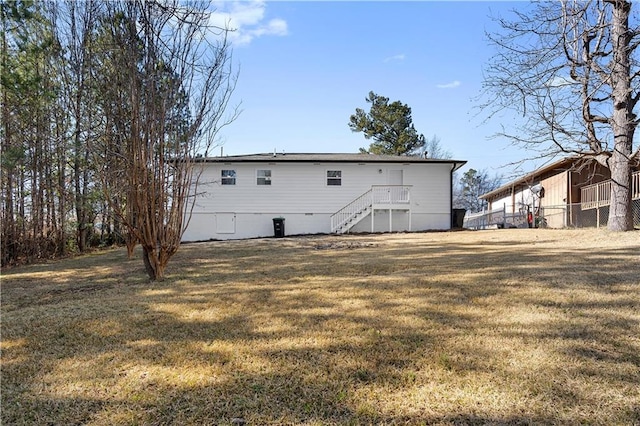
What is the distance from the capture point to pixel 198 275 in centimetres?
662

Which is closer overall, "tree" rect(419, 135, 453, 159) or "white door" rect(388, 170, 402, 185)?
"white door" rect(388, 170, 402, 185)

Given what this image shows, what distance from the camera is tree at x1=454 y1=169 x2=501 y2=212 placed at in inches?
1998

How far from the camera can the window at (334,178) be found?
17.8 meters

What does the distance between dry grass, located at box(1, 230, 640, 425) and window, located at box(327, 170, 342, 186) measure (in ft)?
39.9

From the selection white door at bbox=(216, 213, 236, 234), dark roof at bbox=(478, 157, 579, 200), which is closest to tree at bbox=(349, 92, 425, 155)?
dark roof at bbox=(478, 157, 579, 200)

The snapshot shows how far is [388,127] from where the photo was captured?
30.6 meters

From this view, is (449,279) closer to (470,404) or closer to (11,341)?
(470,404)

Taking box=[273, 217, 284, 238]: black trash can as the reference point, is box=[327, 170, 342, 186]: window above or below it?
above

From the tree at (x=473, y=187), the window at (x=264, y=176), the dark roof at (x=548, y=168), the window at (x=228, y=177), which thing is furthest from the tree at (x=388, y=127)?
the tree at (x=473, y=187)

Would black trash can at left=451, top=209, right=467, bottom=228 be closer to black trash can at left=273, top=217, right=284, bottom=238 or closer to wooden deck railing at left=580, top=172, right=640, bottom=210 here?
wooden deck railing at left=580, top=172, right=640, bottom=210

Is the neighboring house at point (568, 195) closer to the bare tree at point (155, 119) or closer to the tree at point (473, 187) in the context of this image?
the bare tree at point (155, 119)

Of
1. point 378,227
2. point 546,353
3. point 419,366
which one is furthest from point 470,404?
point 378,227

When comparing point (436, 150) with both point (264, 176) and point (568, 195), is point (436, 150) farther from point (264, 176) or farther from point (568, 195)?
point (264, 176)

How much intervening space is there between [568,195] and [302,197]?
12.7 meters
